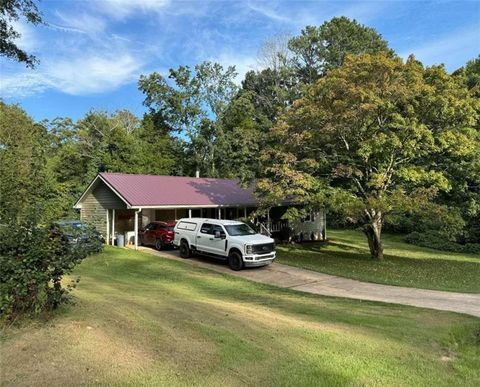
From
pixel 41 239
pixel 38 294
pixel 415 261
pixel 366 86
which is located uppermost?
pixel 366 86

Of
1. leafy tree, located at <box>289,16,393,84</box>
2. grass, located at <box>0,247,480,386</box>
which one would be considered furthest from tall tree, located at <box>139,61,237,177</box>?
grass, located at <box>0,247,480,386</box>

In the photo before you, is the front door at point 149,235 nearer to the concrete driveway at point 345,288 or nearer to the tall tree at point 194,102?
the concrete driveway at point 345,288

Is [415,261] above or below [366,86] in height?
below

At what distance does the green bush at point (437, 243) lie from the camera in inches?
1302

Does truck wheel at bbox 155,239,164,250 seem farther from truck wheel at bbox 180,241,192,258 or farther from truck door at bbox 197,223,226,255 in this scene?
truck door at bbox 197,223,226,255

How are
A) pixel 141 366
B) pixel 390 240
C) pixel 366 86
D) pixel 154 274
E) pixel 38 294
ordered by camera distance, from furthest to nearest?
pixel 390 240, pixel 366 86, pixel 154 274, pixel 38 294, pixel 141 366

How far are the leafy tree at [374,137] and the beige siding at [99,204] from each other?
9.75m

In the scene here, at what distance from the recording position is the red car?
23906 mm

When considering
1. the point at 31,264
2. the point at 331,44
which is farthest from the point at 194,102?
the point at 31,264

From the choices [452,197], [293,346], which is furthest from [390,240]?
[293,346]

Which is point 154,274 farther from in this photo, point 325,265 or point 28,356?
point 28,356

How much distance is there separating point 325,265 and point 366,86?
342 inches

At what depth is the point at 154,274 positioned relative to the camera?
1686 centimetres

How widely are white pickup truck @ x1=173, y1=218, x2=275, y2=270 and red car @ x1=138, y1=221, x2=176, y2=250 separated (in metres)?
2.18
